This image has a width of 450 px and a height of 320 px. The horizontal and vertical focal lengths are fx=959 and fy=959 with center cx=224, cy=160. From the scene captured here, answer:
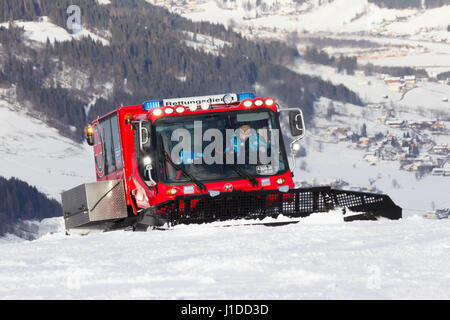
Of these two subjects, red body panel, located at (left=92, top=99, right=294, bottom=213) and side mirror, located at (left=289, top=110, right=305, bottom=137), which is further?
red body panel, located at (left=92, top=99, right=294, bottom=213)

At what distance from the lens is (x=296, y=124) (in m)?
14.2

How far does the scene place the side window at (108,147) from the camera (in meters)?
16.9

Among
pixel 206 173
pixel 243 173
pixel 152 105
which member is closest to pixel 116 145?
pixel 152 105

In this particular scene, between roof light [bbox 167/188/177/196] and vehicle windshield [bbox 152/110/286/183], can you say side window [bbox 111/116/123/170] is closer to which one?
vehicle windshield [bbox 152/110/286/183]

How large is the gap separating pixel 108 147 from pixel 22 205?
146 metres

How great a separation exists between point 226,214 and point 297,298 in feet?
21.6

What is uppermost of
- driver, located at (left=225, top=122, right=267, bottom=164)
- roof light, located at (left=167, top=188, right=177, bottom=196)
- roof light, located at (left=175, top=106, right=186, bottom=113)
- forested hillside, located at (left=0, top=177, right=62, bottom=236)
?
roof light, located at (left=175, top=106, right=186, bottom=113)

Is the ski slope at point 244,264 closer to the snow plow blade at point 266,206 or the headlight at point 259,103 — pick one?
the snow plow blade at point 266,206

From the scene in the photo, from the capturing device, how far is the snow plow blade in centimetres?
1325

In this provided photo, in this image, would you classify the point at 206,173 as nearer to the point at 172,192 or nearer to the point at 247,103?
the point at 172,192

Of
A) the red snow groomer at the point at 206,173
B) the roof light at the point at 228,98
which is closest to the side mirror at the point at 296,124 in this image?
the red snow groomer at the point at 206,173

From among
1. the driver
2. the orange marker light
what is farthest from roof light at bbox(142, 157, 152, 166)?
the driver

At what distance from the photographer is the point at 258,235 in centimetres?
1155

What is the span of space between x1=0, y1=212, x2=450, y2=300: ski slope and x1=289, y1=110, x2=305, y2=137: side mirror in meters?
2.09
